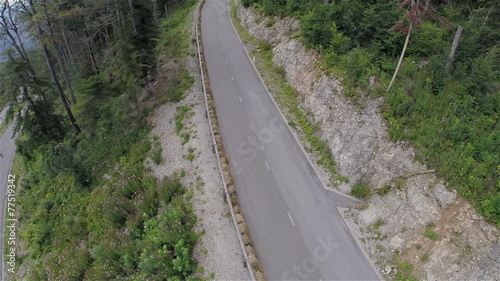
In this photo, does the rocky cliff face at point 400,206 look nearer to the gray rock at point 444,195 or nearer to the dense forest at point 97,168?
the gray rock at point 444,195

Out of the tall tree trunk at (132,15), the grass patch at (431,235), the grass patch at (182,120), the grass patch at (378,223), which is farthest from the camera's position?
the tall tree trunk at (132,15)

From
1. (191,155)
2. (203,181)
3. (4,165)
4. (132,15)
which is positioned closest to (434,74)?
(203,181)

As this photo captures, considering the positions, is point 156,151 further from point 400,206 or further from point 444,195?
point 444,195

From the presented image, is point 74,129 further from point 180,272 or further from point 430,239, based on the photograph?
point 430,239

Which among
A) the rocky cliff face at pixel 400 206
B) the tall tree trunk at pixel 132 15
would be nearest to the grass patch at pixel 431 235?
the rocky cliff face at pixel 400 206

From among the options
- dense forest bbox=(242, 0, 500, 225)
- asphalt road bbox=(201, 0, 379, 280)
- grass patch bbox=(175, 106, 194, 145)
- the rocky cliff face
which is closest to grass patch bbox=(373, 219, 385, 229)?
the rocky cliff face

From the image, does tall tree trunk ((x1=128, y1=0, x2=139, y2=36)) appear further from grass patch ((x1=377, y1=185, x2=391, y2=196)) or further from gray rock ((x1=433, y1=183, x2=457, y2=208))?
gray rock ((x1=433, y1=183, x2=457, y2=208))
